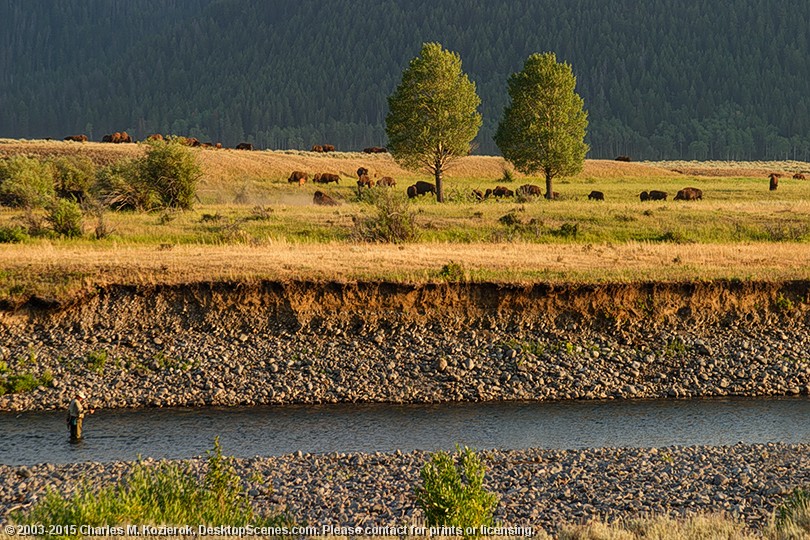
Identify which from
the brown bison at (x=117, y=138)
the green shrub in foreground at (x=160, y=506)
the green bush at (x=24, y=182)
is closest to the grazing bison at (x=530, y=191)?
the green bush at (x=24, y=182)

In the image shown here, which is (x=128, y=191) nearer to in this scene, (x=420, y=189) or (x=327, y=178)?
(x=420, y=189)

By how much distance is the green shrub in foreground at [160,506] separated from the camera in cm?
1217

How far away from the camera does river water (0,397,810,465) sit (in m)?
20.7

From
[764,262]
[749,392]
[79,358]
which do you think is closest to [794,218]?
[764,262]

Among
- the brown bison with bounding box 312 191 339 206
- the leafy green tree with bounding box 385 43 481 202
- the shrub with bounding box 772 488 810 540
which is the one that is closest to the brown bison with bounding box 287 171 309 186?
the brown bison with bounding box 312 191 339 206

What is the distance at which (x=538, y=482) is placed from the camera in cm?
1750

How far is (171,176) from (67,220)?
12.3m

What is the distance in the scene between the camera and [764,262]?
3319 cm

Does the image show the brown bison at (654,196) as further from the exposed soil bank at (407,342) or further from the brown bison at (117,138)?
the brown bison at (117,138)

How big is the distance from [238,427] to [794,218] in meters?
34.2

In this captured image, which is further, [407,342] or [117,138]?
[117,138]

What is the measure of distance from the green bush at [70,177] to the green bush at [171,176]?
7152 mm

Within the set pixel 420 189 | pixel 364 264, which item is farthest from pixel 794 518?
pixel 420 189

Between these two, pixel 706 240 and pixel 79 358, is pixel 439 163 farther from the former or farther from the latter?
pixel 79 358
